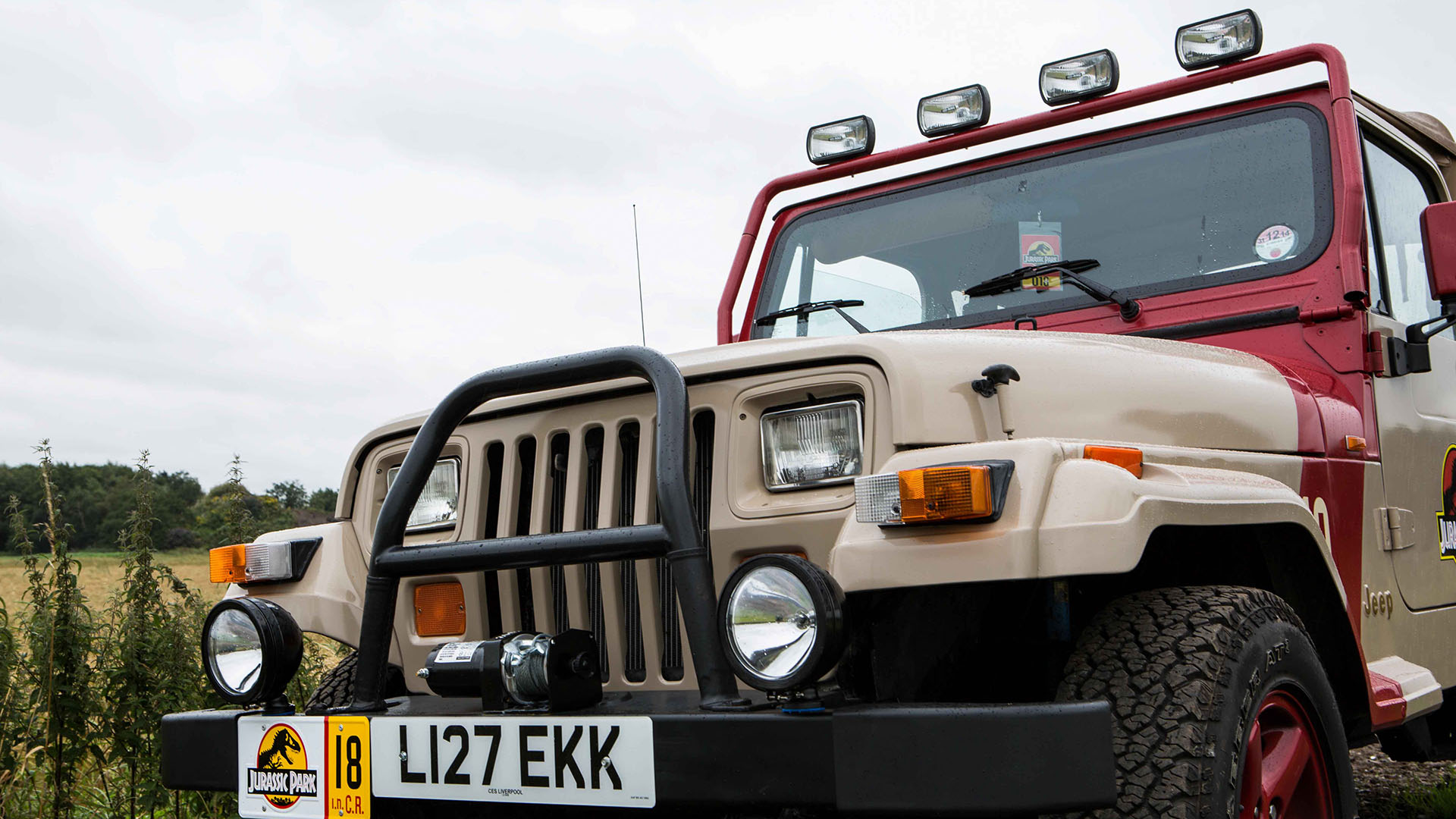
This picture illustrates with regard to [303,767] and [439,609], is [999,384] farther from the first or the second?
[303,767]

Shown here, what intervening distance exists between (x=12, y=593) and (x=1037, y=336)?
15.6m

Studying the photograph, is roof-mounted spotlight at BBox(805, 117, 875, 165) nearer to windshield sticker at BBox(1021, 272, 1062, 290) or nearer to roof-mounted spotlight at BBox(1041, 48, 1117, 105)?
roof-mounted spotlight at BBox(1041, 48, 1117, 105)

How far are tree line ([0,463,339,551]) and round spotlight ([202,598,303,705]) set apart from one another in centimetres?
72

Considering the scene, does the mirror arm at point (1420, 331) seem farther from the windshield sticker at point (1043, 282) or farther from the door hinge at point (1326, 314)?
the windshield sticker at point (1043, 282)

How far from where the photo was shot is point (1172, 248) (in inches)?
139

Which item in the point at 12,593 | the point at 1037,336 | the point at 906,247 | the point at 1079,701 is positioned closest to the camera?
the point at 1079,701

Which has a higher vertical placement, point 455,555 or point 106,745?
point 455,555

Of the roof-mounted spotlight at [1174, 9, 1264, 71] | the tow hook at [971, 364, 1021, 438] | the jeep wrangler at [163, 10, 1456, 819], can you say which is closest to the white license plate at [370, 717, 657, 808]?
the jeep wrangler at [163, 10, 1456, 819]

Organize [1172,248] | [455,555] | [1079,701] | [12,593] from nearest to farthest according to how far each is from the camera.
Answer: [1079,701], [455,555], [1172,248], [12,593]

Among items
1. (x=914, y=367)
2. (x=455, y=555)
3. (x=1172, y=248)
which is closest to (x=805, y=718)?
(x=914, y=367)

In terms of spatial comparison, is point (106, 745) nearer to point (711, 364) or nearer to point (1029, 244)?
point (711, 364)

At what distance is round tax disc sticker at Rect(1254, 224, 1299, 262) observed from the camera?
3385mm

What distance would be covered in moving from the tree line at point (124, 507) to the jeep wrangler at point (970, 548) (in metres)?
0.94

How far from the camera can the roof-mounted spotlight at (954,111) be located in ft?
13.6
